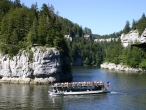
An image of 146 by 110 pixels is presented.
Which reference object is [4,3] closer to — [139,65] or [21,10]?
[21,10]

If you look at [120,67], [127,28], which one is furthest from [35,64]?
[127,28]

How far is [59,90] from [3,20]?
4809 centimetres

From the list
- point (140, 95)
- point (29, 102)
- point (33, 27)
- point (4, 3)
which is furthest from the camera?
point (4, 3)

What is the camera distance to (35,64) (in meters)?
78.4

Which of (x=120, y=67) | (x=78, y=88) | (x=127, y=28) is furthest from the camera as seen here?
(x=127, y=28)

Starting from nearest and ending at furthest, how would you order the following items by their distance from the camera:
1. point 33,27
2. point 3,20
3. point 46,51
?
point 46,51
point 33,27
point 3,20

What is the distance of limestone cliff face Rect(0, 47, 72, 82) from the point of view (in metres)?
77.9

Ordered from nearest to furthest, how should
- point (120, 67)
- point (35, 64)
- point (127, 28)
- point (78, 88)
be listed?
point (78, 88), point (35, 64), point (120, 67), point (127, 28)

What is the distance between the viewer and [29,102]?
47906mm

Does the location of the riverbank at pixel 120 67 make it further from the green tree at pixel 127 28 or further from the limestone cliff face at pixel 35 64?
the limestone cliff face at pixel 35 64

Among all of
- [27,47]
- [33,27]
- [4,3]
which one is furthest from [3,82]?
[4,3]

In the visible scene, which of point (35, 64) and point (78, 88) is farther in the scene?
point (35, 64)

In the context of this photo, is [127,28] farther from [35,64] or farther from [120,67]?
[35,64]

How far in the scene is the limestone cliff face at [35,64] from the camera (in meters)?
77.9
